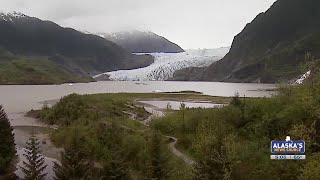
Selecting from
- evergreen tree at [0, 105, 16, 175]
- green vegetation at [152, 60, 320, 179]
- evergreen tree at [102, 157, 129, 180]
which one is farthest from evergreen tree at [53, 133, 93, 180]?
evergreen tree at [0, 105, 16, 175]

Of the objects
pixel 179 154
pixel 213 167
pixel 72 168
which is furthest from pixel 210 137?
pixel 72 168

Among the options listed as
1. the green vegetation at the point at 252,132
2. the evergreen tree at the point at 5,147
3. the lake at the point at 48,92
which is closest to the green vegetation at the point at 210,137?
the green vegetation at the point at 252,132

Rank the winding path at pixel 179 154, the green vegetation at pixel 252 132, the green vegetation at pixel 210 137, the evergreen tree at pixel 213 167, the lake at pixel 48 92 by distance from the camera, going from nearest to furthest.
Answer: the evergreen tree at pixel 213 167
the green vegetation at pixel 252 132
the green vegetation at pixel 210 137
the winding path at pixel 179 154
the lake at pixel 48 92

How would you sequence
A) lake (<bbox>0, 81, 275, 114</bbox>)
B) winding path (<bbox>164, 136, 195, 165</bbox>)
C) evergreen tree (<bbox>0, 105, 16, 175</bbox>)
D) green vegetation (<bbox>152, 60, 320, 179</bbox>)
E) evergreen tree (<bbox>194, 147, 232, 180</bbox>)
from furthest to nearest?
lake (<bbox>0, 81, 275, 114</bbox>) → evergreen tree (<bbox>0, 105, 16, 175</bbox>) → winding path (<bbox>164, 136, 195, 165</bbox>) → green vegetation (<bbox>152, 60, 320, 179</bbox>) → evergreen tree (<bbox>194, 147, 232, 180</bbox>)

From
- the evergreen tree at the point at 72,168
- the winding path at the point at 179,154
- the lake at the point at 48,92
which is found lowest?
the winding path at the point at 179,154

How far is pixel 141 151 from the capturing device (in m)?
38.3

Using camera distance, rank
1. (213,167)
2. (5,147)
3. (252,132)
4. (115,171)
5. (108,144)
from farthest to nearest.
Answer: (252,132), (108,144), (5,147), (115,171), (213,167)

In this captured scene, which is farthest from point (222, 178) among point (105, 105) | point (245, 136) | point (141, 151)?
point (105, 105)

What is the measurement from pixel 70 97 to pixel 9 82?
140754 millimetres

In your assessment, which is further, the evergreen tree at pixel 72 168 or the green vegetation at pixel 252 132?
the evergreen tree at pixel 72 168

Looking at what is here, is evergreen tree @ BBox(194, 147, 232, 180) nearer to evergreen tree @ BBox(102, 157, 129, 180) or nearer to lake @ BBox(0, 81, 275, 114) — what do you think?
evergreen tree @ BBox(102, 157, 129, 180)

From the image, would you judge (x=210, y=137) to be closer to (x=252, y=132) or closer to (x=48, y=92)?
(x=252, y=132)

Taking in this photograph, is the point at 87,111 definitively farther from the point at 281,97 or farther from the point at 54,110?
the point at 281,97

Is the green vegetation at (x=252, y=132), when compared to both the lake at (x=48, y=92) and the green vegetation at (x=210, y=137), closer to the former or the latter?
the green vegetation at (x=210, y=137)
